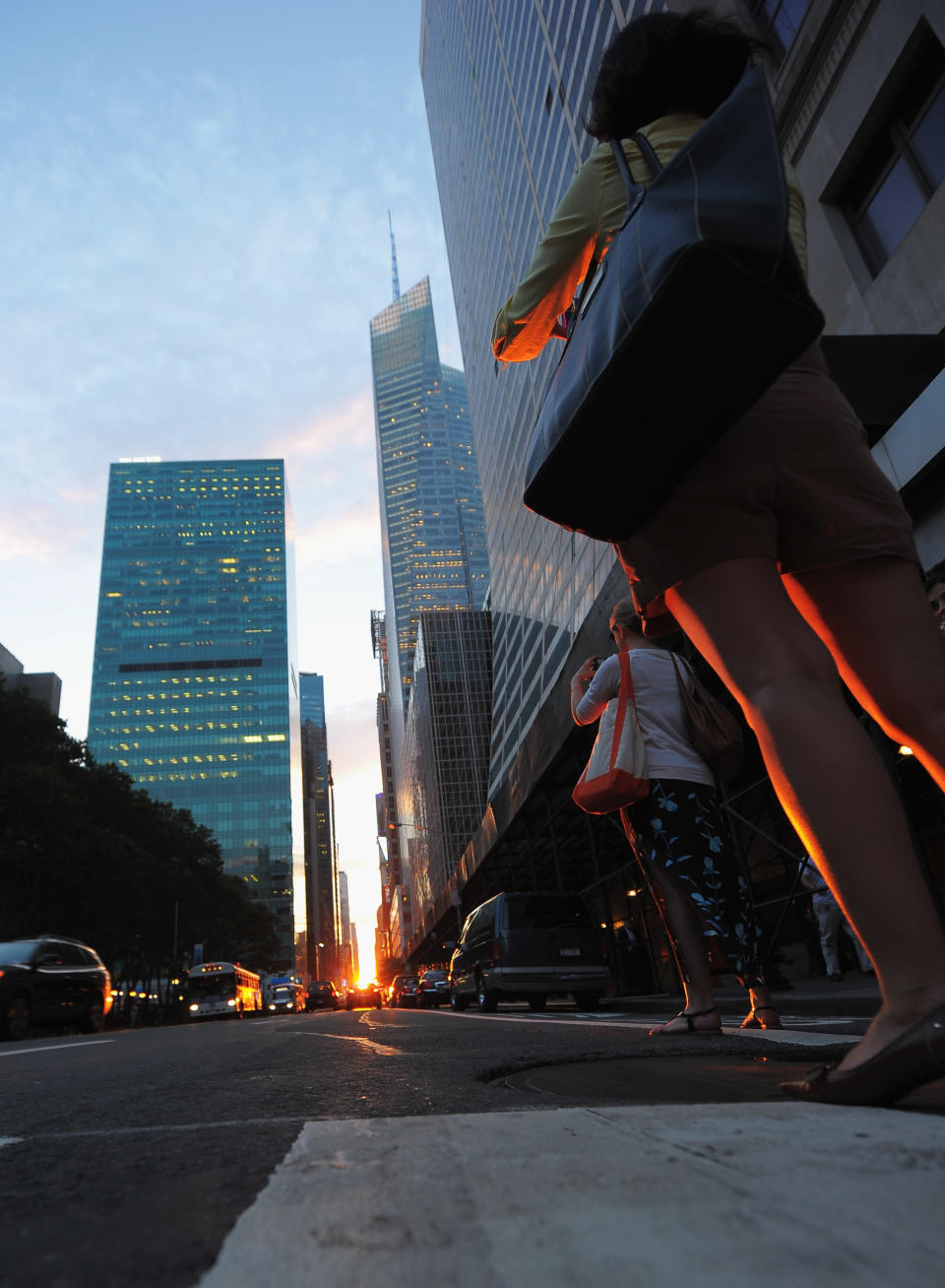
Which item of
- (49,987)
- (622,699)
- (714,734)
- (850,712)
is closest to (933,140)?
(714,734)

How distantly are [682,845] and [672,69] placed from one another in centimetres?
259

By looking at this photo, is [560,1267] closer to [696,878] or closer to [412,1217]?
[412,1217]

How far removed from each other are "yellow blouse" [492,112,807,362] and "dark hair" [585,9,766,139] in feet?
0.21

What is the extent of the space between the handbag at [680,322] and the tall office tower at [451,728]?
6807 centimetres

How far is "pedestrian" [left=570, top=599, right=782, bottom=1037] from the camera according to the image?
3.16 meters

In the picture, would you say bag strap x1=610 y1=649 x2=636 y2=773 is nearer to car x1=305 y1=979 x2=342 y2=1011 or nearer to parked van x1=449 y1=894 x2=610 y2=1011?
parked van x1=449 y1=894 x2=610 y2=1011

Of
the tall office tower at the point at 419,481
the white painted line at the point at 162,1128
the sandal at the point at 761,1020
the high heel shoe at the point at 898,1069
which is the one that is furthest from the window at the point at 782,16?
the tall office tower at the point at 419,481

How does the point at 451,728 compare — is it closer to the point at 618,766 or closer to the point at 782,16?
the point at 782,16

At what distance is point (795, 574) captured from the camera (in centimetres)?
171

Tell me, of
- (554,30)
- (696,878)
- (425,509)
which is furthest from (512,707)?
(425,509)

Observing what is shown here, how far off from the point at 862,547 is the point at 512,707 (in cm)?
4781

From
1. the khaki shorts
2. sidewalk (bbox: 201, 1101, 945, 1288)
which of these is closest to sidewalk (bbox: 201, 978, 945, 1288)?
sidewalk (bbox: 201, 1101, 945, 1288)

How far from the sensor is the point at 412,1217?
22.7 inches

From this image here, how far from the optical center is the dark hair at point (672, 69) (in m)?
1.88
